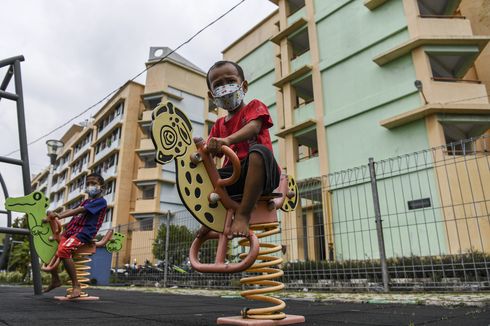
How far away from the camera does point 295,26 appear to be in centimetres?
1376

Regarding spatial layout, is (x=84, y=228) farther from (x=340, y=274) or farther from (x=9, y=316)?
(x=340, y=274)

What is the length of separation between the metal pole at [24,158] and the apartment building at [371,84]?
4.43 meters

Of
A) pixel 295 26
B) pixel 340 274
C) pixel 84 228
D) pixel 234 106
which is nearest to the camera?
pixel 234 106

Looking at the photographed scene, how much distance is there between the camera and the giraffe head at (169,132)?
1.44 meters

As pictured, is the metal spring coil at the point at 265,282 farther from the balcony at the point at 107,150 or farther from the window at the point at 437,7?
the balcony at the point at 107,150

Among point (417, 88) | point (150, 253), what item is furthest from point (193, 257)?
point (417, 88)

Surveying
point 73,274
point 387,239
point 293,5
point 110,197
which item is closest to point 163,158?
point 73,274

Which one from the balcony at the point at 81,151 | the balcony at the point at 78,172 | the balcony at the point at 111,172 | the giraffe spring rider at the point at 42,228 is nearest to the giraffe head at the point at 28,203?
the giraffe spring rider at the point at 42,228

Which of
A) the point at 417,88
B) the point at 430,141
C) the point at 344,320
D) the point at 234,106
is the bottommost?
the point at 344,320

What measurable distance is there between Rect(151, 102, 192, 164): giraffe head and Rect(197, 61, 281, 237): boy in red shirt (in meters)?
0.12

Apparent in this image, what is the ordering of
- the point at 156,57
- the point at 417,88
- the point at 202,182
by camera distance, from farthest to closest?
the point at 156,57
the point at 417,88
the point at 202,182

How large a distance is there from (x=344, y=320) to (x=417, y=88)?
29.8ft

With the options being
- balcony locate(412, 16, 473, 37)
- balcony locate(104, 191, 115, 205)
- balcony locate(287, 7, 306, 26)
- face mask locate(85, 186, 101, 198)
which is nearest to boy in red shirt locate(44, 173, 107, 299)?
face mask locate(85, 186, 101, 198)

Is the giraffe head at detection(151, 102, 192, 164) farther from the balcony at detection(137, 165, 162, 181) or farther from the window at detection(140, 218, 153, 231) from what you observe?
the balcony at detection(137, 165, 162, 181)
